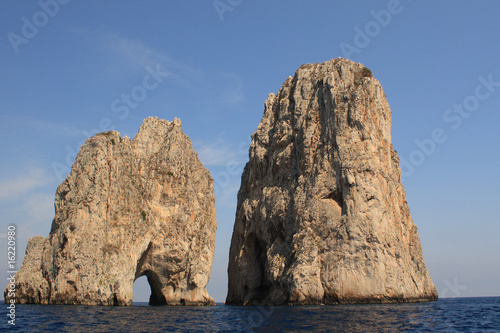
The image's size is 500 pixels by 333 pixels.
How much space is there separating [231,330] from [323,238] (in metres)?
28.0

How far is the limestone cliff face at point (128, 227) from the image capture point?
47.1 meters

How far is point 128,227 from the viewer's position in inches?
2046

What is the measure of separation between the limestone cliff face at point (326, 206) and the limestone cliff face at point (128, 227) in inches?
292

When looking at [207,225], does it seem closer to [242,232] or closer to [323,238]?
[242,232]

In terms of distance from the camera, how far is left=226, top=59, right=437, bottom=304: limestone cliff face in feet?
160

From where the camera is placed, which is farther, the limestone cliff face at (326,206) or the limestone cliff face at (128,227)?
the limestone cliff face at (326,206)

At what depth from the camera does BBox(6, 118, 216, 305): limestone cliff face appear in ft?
155

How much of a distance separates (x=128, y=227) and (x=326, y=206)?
23357 millimetres

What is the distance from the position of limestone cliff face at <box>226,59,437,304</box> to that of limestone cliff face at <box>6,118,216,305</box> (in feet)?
24.3

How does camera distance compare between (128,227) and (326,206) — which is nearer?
(128,227)

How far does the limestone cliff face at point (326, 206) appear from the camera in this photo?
4878 cm

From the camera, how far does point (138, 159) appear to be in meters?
57.2

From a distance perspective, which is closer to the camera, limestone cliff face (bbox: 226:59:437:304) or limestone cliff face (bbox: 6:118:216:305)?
limestone cliff face (bbox: 6:118:216:305)

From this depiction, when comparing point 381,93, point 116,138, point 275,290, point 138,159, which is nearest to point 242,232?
point 275,290
